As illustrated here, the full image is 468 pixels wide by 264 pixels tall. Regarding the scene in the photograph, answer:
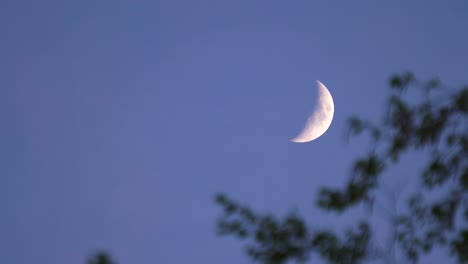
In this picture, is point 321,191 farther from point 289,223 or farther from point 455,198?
point 455,198

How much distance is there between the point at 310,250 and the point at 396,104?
208cm

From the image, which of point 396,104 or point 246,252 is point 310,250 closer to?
point 246,252

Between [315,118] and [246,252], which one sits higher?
[315,118]

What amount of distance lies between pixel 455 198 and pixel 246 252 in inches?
102

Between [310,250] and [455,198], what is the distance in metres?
1.85

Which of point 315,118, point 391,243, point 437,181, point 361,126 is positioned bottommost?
point 391,243

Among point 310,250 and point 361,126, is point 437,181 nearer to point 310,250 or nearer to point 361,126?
point 361,126

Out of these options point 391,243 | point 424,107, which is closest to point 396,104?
point 424,107

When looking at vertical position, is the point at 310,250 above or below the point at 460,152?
below

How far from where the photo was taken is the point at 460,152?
27.5ft

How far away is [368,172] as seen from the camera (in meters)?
8.34

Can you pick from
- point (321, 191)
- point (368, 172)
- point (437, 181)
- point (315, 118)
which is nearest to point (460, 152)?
point (437, 181)

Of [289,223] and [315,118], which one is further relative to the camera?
[315,118]

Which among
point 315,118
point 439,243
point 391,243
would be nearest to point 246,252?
point 391,243
